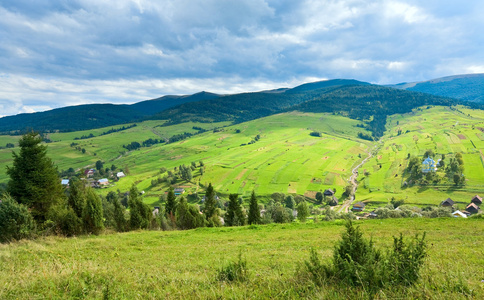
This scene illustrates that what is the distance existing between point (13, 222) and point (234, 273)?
21204 mm

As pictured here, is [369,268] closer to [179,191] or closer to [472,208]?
[472,208]

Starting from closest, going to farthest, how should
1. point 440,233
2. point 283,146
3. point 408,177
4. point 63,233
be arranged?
1. point 440,233
2. point 63,233
3. point 408,177
4. point 283,146

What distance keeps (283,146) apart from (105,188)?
137083mm

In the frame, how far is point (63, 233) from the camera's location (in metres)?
20.1

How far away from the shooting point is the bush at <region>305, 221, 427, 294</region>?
17.2 ft

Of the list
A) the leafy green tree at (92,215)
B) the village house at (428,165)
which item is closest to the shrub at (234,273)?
the leafy green tree at (92,215)

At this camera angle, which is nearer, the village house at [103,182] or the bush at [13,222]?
the bush at [13,222]

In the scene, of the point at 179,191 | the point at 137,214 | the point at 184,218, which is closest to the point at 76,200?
the point at 137,214

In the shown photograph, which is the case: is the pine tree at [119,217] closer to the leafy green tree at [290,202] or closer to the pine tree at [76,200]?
the pine tree at [76,200]

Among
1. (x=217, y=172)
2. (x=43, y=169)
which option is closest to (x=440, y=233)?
(x=43, y=169)

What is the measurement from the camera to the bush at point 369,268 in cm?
523

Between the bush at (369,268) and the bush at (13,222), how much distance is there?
22.8 meters

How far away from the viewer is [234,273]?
21.4 ft

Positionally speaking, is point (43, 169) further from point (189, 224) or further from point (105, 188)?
point (105, 188)
